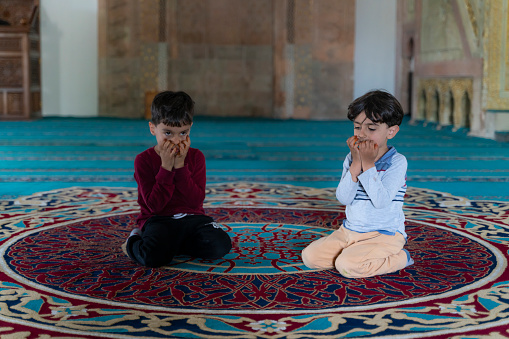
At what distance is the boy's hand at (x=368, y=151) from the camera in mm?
2102

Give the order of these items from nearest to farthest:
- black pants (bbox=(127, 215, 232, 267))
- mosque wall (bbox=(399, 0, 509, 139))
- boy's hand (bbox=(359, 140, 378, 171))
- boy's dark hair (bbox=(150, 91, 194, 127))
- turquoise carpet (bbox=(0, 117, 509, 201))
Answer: boy's hand (bbox=(359, 140, 378, 171))
black pants (bbox=(127, 215, 232, 267))
boy's dark hair (bbox=(150, 91, 194, 127))
turquoise carpet (bbox=(0, 117, 509, 201))
mosque wall (bbox=(399, 0, 509, 139))

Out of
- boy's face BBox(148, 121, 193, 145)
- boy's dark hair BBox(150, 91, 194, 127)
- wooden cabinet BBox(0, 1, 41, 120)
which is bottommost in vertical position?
boy's face BBox(148, 121, 193, 145)

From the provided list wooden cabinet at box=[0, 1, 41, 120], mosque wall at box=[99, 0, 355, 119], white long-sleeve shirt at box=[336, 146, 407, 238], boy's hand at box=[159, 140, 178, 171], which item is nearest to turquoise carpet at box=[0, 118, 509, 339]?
white long-sleeve shirt at box=[336, 146, 407, 238]

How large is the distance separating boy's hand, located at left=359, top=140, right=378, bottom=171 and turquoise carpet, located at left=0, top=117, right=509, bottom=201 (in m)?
1.88

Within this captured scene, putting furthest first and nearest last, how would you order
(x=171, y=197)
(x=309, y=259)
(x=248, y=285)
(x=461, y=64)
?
(x=461, y=64) < (x=171, y=197) < (x=309, y=259) < (x=248, y=285)

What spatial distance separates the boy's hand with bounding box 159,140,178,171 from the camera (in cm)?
230

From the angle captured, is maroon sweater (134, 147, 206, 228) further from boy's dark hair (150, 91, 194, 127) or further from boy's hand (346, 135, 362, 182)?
boy's hand (346, 135, 362, 182)

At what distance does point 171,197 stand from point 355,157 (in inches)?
28.5

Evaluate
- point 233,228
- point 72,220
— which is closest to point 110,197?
point 72,220

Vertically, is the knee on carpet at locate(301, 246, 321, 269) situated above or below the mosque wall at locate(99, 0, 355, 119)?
below

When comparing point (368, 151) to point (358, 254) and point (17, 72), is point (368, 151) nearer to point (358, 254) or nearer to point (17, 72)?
point (358, 254)

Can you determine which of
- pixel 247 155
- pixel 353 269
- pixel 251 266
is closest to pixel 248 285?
pixel 251 266

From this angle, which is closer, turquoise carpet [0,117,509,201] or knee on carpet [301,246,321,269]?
knee on carpet [301,246,321,269]

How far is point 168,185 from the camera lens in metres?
2.34
